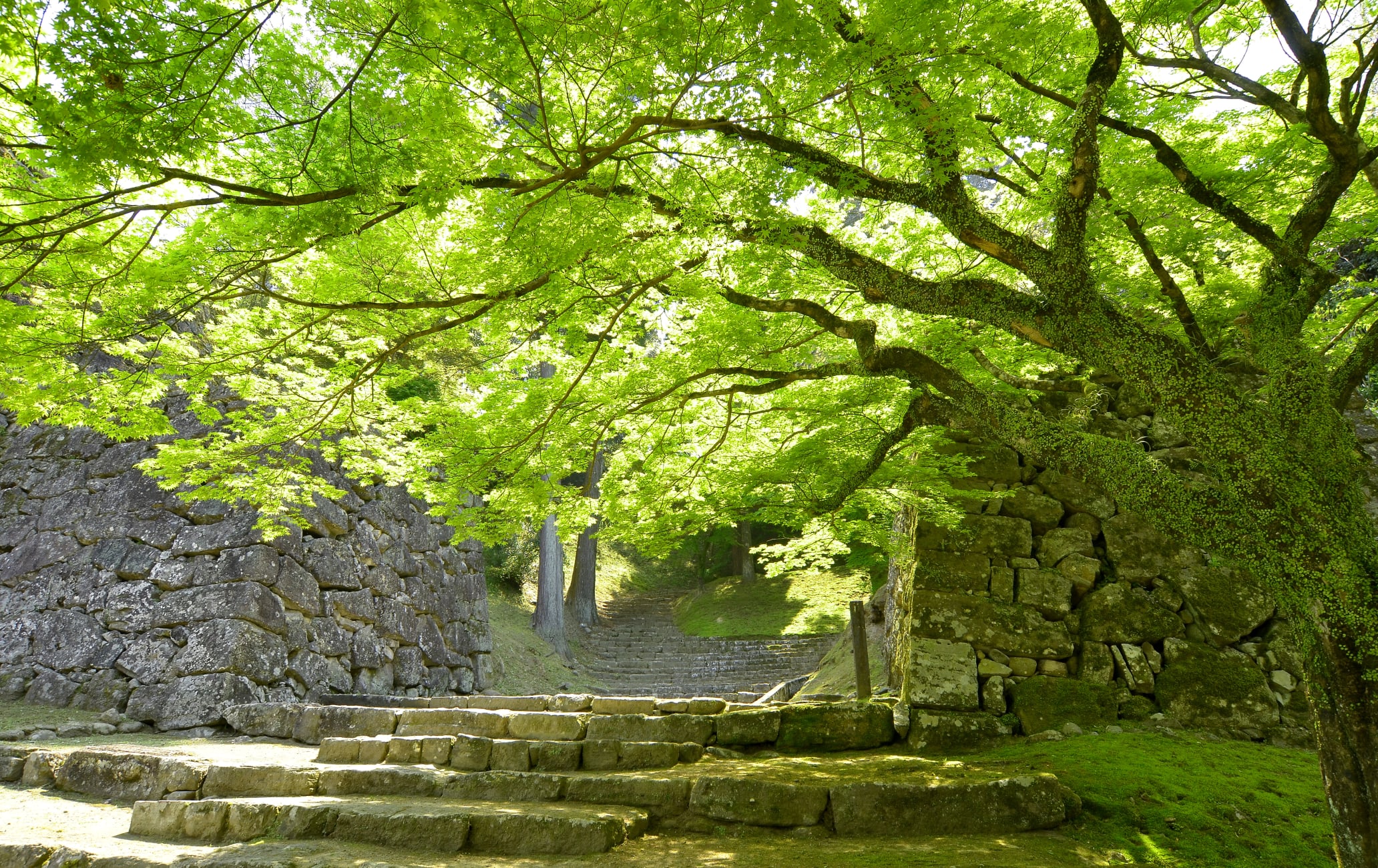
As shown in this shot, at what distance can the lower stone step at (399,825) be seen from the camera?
→ 12.5 ft

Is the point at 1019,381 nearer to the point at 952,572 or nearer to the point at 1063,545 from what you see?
the point at 1063,545

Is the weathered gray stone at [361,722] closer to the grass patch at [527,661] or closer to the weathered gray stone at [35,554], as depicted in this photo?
the weathered gray stone at [35,554]

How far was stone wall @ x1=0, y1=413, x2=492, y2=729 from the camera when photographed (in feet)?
22.9

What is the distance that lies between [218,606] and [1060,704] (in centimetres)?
802

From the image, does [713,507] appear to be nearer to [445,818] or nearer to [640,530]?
[640,530]

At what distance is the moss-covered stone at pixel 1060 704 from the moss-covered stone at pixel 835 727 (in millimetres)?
1172

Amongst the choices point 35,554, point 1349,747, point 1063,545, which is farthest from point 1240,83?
point 35,554

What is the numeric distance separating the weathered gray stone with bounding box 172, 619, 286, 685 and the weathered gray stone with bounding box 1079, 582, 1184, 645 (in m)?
7.94

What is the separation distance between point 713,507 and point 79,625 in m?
6.58

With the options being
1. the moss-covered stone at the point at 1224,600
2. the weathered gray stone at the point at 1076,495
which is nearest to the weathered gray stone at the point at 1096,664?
the moss-covered stone at the point at 1224,600

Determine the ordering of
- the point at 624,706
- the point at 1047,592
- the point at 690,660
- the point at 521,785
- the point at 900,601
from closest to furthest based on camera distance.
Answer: the point at 521,785 → the point at 1047,592 → the point at 624,706 → the point at 900,601 → the point at 690,660

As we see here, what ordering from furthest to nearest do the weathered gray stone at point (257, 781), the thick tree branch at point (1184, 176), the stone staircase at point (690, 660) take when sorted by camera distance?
the stone staircase at point (690, 660)
the weathered gray stone at point (257, 781)
the thick tree branch at point (1184, 176)

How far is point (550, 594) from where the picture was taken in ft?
48.8

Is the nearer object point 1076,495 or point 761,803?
point 761,803
